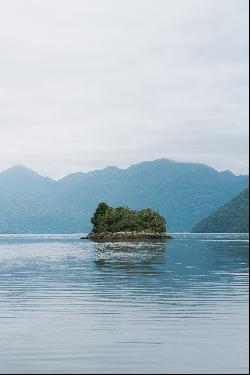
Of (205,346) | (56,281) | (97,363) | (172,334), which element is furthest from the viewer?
(56,281)

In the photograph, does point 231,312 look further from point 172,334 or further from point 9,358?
point 9,358

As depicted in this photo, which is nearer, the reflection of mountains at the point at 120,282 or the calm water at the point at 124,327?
the calm water at the point at 124,327

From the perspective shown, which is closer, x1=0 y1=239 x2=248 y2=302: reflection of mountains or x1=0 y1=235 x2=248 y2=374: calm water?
x1=0 y1=235 x2=248 y2=374: calm water

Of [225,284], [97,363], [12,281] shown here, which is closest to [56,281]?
[12,281]

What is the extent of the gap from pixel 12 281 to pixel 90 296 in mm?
16813

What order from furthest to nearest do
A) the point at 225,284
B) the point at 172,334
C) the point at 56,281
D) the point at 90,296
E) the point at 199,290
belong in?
1. the point at 56,281
2. the point at 225,284
3. the point at 199,290
4. the point at 90,296
5. the point at 172,334

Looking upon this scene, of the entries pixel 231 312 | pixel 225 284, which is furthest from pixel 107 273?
pixel 231 312

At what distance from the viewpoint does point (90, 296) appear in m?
45.9

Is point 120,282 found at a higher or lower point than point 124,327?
lower

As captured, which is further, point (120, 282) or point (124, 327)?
point (120, 282)

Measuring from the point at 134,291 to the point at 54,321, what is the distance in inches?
619

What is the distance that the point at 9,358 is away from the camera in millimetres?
24531

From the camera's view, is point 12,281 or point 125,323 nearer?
point 125,323

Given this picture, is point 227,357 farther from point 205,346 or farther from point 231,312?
point 231,312
